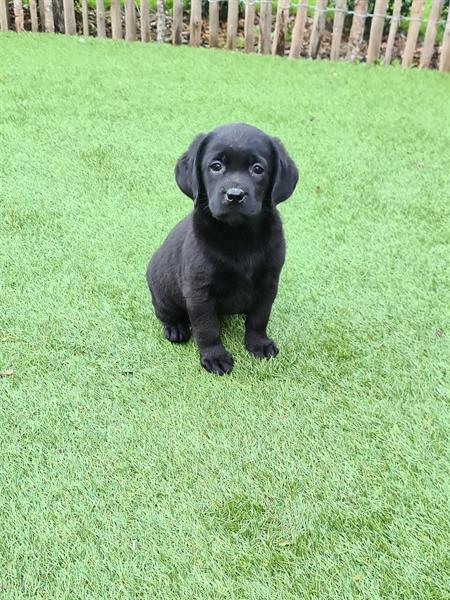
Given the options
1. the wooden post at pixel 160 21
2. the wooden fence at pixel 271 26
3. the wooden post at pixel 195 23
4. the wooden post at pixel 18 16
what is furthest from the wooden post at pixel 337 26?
the wooden post at pixel 18 16

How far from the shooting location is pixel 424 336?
304 centimetres

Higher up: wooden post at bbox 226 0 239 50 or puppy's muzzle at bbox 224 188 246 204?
puppy's muzzle at bbox 224 188 246 204

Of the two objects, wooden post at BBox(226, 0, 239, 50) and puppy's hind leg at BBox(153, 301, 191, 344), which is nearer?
puppy's hind leg at BBox(153, 301, 191, 344)

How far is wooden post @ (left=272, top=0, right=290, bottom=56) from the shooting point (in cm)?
722

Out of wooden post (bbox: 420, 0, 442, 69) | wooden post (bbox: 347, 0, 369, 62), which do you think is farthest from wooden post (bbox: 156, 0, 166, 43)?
wooden post (bbox: 420, 0, 442, 69)

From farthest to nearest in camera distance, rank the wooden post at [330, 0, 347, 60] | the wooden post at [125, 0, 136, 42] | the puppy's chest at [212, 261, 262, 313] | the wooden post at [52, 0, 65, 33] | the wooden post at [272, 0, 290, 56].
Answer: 1. the wooden post at [52, 0, 65, 33]
2. the wooden post at [125, 0, 136, 42]
3. the wooden post at [272, 0, 290, 56]
4. the wooden post at [330, 0, 347, 60]
5. the puppy's chest at [212, 261, 262, 313]

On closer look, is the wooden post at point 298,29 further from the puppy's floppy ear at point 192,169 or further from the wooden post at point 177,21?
the puppy's floppy ear at point 192,169

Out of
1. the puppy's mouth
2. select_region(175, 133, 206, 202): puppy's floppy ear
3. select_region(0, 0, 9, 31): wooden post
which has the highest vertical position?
select_region(175, 133, 206, 202): puppy's floppy ear

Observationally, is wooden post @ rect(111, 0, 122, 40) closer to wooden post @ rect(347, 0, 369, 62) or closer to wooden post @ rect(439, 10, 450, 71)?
wooden post @ rect(347, 0, 369, 62)

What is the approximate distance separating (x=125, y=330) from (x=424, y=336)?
1604mm

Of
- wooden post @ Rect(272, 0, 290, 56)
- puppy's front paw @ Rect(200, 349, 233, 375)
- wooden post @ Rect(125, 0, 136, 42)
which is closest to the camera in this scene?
puppy's front paw @ Rect(200, 349, 233, 375)

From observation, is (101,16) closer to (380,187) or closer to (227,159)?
(380,187)

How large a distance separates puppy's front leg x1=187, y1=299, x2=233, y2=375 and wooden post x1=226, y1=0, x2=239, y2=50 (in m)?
5.86

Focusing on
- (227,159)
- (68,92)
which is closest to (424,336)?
(227,159)
